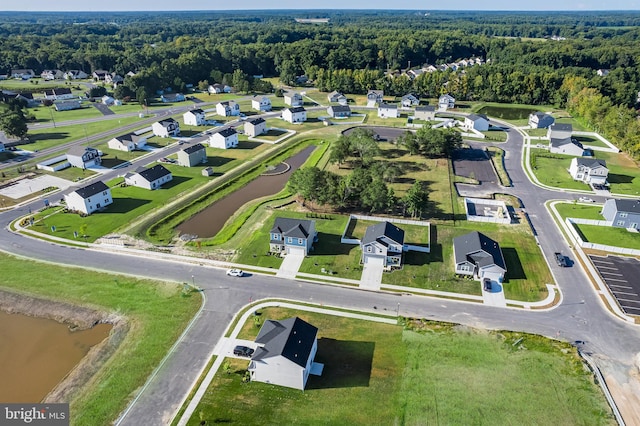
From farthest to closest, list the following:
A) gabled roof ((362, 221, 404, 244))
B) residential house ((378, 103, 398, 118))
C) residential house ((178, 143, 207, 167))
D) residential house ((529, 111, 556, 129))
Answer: residential house ((378, 103, 398, 118))
residential house ((529, 111, 556, 129))
residential house ((178, 143, 207, 167))
gabled roof ((362, 221, 404, 244))

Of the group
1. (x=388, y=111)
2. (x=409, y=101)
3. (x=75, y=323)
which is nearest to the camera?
(x=75, y=323)

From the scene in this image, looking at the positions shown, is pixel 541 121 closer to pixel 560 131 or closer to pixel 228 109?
pixel 560 131

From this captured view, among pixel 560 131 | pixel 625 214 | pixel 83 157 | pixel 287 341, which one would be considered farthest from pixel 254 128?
pixel 625 214

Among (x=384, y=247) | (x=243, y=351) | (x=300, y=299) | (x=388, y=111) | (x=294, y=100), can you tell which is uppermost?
(x=294, y=100)

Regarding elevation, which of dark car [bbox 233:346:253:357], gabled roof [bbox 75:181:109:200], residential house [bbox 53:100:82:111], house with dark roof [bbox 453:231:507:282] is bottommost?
dark car [bbox 233:346:253:357]

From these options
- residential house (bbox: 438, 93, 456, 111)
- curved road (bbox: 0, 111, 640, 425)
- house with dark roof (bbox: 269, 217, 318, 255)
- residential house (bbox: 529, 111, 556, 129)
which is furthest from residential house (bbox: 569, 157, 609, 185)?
residential house (bbox: 438, 93, 456, 111)

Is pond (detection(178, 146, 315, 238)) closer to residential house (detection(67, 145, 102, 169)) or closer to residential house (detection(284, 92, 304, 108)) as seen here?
residential house (detection(67, 145, 102, 169))

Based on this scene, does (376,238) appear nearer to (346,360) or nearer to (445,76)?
(346,360)
